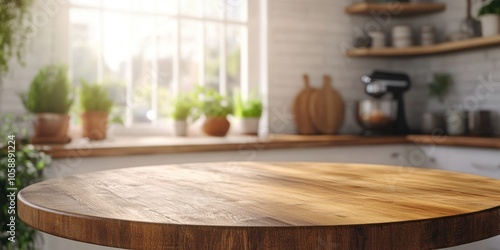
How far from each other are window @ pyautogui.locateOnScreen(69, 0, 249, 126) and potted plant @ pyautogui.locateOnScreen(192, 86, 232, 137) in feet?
0.68

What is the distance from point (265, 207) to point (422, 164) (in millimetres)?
2625

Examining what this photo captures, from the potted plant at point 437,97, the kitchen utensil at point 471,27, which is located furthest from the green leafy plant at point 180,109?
the kitchen utensil at point 471,27

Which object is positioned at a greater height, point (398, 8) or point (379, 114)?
point (398, 8)

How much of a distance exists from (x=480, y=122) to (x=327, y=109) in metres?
0.96

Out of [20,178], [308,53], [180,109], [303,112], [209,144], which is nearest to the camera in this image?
[20,178]

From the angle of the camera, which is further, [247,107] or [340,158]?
[247,107]

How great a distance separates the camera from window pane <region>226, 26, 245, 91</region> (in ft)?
12.5

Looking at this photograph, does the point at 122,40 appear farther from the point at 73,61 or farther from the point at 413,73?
the point at 413,73

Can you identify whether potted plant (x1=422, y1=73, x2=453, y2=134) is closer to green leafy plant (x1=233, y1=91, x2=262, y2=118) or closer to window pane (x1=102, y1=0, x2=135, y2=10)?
green leafy plant (x1=233, y1=91, x2=262, y2=118)

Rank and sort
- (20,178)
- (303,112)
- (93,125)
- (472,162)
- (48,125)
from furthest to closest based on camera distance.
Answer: (303,112), (472,162), (93,125), (48,125), (20,178)

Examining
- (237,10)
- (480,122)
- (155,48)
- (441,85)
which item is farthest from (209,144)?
(441,85)

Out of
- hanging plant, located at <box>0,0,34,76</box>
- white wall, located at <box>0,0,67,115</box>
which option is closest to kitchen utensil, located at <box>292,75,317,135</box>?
white wall, located at <box>0,0,67,115</box>

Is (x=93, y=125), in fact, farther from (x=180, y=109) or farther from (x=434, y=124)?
(x=434, y=124)

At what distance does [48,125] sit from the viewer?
2.73 m
